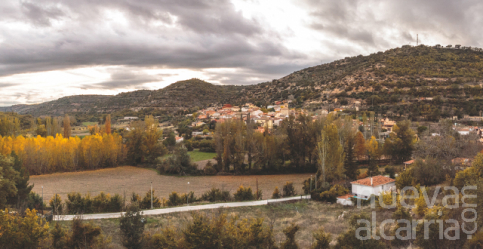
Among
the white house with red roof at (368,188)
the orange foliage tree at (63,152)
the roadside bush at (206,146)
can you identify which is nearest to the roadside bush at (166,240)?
the white house with red roof at (368,188)

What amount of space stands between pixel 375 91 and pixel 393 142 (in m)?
29.4

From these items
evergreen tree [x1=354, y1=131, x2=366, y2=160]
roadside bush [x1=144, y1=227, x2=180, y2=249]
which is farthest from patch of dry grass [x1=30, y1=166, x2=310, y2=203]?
roadside bush [x1=144, y1=227, x2=180, y2=249]

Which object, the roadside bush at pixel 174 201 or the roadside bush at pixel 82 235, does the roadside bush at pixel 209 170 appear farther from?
the roadside bush at pixel 82 235

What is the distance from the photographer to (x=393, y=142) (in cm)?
3222

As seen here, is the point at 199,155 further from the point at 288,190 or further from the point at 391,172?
the point at 391,172

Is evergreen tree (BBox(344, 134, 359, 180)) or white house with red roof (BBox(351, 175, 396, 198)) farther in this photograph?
evergreen tree (BBox(344, 134, 359, 180))

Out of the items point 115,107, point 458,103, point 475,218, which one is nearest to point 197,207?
point 475,218

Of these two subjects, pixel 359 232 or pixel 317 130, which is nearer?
pixel 359 232

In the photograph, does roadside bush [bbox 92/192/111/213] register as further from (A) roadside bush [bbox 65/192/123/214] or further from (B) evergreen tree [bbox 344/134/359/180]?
(B) evergreen tree [bbox 344/134/359/180]

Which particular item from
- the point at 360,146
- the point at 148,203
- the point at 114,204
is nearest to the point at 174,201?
the point at 148,203

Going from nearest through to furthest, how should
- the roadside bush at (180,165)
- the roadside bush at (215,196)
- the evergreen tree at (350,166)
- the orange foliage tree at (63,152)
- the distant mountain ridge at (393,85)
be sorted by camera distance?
the roadside bush at (215,196) → the evergreen tree at (350,166) → the orange foliage tree at (63,152) → the roadside bush at (180,165) → the distant mountain ridge at (393,85)

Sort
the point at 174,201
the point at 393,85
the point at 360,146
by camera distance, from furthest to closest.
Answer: the point at 393,85 → the point at 360,146 → the point at 174,201

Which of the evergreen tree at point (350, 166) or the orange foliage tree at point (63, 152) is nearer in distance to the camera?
the evergreen tree at point (350, 166)

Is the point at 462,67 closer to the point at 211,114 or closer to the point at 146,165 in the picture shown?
the point at 211,114
